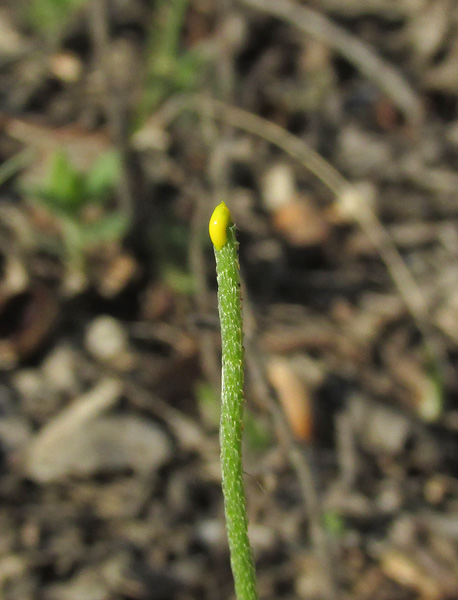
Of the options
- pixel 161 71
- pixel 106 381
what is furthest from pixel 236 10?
pixel 106 381

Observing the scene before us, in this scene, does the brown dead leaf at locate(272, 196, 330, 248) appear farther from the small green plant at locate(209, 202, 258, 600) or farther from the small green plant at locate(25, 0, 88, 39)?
the small green plant at locate(209, 202, 258, 600)

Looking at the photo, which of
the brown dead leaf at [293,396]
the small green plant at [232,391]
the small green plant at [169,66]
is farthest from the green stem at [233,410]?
the small green plant at [169,66]

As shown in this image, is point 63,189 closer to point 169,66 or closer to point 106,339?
point 106,339

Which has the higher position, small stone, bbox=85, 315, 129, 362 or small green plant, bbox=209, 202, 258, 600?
small stone, bbox=85, 315, 129, 362

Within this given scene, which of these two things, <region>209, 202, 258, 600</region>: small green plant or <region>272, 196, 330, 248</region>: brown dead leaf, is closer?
<region>209, 202, 258, 600</region>: small green plant

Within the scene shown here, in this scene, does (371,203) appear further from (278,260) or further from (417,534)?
(417,534)

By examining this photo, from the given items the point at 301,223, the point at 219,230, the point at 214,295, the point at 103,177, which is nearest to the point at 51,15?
the point at 103,177

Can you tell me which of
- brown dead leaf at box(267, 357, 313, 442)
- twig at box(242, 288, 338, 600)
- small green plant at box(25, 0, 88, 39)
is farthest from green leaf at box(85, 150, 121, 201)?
small green plant at box(25, 0, 88, 39)

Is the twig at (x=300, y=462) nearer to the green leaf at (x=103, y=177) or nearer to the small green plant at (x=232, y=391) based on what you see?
the small green plant at (x=232, y=391)
